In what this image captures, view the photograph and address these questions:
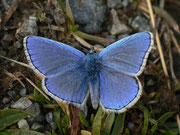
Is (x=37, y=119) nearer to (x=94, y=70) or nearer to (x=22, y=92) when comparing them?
(x=22, y=92)

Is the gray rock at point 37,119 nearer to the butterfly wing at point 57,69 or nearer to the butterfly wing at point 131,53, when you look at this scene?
the butterfly wing at point 57,69

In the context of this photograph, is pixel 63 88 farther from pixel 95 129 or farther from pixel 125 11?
pixel 125 11

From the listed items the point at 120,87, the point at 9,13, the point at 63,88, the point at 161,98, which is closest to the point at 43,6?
the point at 9,13

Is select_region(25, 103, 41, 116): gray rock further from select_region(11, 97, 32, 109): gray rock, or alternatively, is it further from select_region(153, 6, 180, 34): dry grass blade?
select_region(153, 6, 180, 34): dry grass blade

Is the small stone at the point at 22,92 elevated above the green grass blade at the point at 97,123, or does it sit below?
above

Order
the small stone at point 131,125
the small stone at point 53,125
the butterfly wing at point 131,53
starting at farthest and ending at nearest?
the small stone at point 131,125
the small stone at point 53,125
the butterfly wing at point 131,53

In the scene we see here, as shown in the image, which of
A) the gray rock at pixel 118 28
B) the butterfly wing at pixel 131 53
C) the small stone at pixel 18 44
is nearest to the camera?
the butterfly wing at pixel 131 53

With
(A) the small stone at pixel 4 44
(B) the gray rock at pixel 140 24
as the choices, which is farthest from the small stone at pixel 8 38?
(B) the gray rock at pixel 140 24
